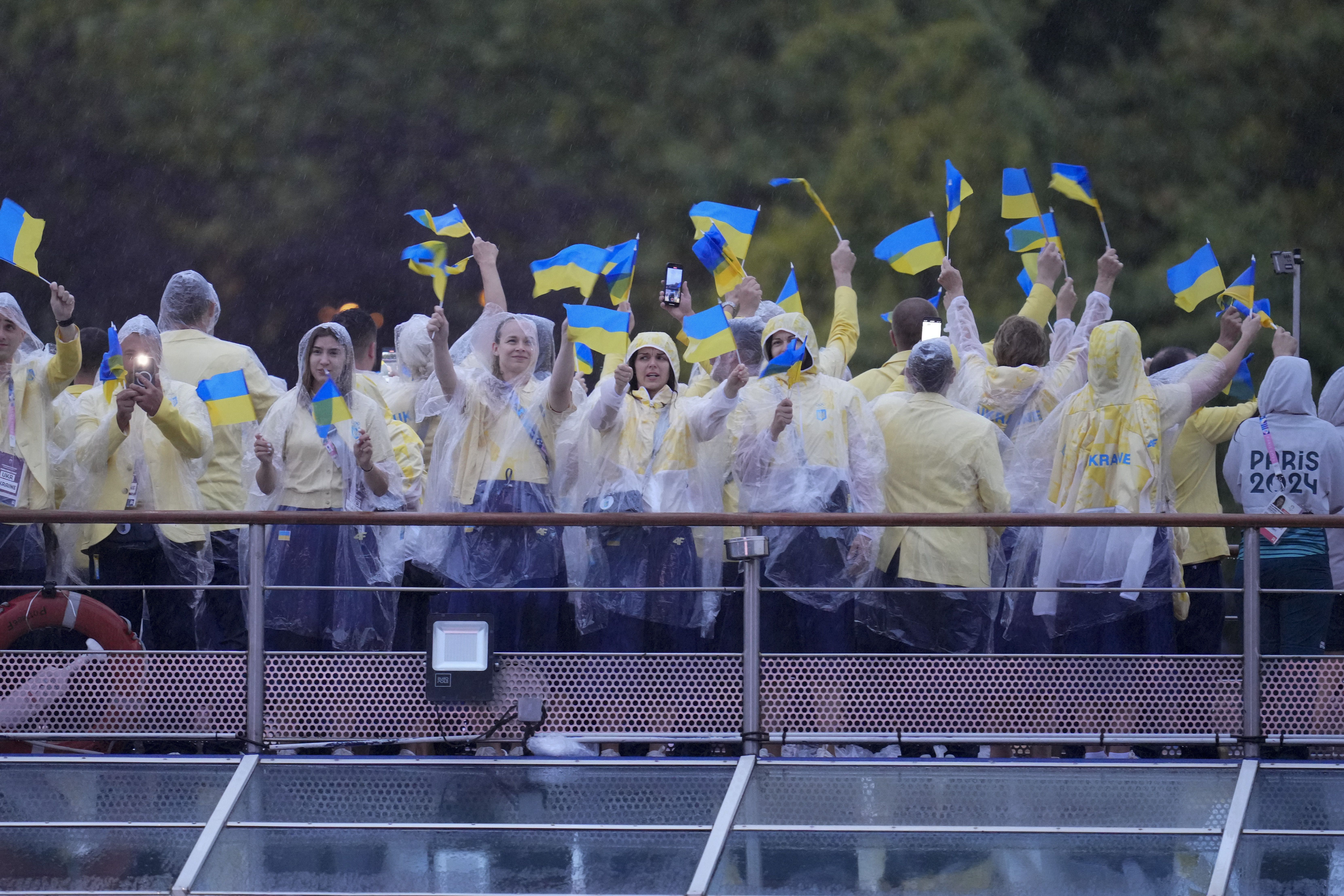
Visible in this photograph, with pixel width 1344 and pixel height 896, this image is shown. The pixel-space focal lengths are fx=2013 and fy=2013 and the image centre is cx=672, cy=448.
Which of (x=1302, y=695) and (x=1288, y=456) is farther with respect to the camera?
(x=1288, y=456)

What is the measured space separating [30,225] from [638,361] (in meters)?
2.26

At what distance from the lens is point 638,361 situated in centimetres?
724

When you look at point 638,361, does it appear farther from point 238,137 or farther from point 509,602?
point 238,137

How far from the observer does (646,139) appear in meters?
16.9

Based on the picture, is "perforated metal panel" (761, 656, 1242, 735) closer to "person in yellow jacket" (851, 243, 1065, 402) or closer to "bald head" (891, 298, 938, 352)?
"person in yellow jacket" (851, 243, 1065, 402)

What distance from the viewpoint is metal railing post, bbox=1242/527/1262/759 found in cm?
633

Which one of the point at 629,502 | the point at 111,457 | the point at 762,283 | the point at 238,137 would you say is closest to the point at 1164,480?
the point at 629,502

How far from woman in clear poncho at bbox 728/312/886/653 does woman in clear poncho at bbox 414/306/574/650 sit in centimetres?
67

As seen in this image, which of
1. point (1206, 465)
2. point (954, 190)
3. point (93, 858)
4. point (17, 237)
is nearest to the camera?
point (93, 858)

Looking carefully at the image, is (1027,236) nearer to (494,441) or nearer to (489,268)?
(489,268)

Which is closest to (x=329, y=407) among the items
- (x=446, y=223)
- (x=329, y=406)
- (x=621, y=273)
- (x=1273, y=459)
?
(x=329, y=406)

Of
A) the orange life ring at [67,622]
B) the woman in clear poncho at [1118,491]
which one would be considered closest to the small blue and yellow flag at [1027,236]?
the woman in clear poncho at [1118,491]

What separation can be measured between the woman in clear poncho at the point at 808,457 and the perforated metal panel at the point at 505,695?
508mm

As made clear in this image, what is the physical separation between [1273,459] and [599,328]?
97.6 inches
